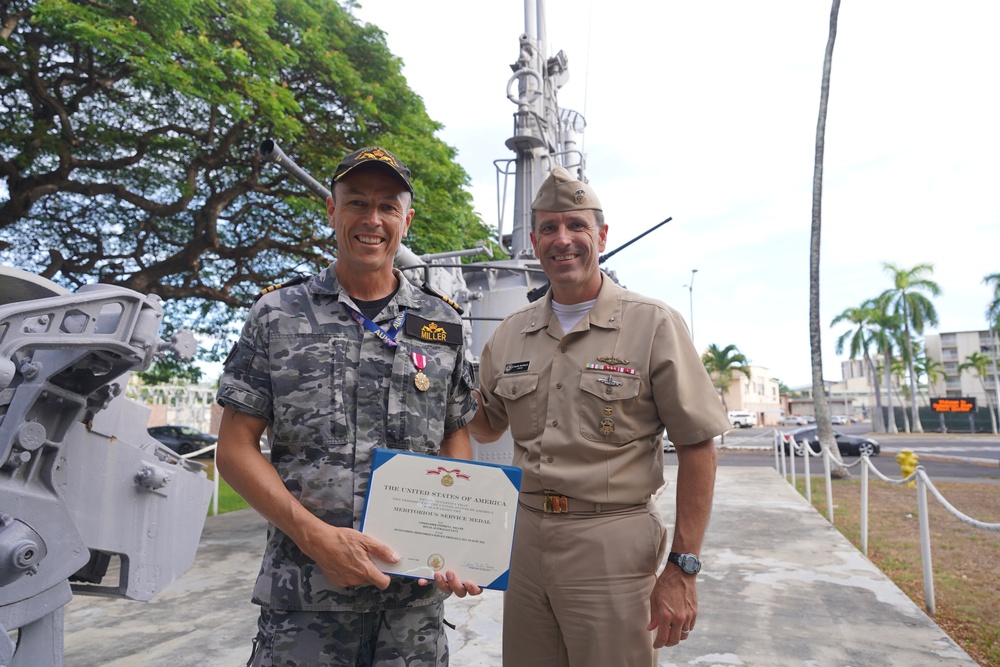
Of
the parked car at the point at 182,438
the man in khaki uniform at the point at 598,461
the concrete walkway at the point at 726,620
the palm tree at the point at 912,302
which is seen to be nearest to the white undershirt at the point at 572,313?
the man in khaki uniform at the point at 598,461

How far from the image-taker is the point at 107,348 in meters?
2.18

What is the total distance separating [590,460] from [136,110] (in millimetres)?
9497

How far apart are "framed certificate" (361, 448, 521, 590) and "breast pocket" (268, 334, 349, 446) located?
18 cm

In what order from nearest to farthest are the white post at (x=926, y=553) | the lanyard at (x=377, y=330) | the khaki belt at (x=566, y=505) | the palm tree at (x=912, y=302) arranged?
the lanyard at (x=377, y=330)
the khaki belt at (x=566, y=505)
the white post at (x=926, y=553)
the palm tree at (x=912, y=302)

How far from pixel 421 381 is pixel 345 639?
0.64m

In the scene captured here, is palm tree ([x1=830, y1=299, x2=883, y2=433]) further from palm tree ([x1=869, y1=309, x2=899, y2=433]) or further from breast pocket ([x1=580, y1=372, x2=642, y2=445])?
breast pocket ([x1=580, y1=372, x2=642, y2=445])

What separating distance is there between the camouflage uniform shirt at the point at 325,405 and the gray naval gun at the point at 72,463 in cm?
85

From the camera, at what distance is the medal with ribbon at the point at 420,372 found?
169cm

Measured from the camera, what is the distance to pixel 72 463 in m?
2.39

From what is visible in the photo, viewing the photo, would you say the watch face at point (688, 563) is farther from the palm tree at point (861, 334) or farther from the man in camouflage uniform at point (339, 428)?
the palm tree at point (861, 334)

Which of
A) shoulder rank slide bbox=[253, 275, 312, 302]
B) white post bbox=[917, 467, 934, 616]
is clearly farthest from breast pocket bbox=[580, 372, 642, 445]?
white post bbox=[917, 467, 934, 616]

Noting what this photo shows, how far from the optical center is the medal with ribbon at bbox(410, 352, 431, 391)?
169cm

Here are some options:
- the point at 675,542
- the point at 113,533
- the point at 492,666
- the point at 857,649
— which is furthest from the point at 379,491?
the point at 857,649

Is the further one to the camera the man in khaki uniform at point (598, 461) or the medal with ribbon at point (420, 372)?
the man in khaki uniform at point (598, 461)
